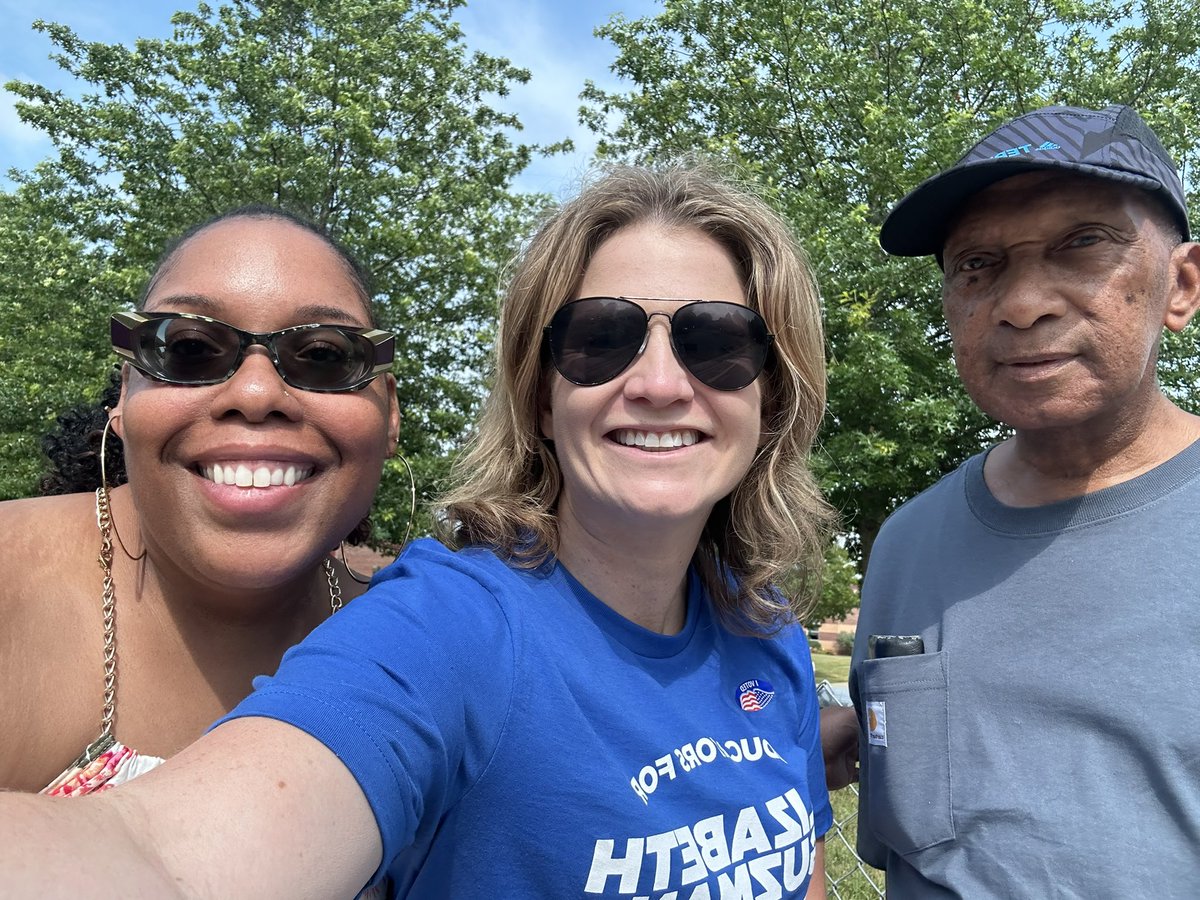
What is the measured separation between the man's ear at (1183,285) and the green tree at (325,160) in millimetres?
9305

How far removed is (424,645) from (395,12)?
1417 centimetres

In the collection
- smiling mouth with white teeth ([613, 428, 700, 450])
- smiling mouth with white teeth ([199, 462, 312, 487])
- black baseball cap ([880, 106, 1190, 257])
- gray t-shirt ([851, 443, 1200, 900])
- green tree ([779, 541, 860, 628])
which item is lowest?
green tree ([779, 541, 860, 628])

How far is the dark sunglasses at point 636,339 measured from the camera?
1671 mm

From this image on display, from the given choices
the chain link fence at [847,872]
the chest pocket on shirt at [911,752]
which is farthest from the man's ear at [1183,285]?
the chain link fence at [847,872]

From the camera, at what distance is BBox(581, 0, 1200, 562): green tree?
10.5 meters

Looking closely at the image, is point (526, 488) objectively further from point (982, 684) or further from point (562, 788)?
point (982, 684)

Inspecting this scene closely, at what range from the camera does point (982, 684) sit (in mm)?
1835

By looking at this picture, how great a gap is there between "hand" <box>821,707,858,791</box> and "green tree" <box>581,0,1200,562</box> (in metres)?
8.03

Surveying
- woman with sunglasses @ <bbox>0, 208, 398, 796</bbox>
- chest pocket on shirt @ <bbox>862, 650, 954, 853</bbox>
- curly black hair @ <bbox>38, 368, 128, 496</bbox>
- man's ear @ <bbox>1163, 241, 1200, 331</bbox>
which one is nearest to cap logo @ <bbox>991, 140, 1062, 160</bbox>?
man's ear @ <bbox>1163, 241, 1200, 331</bbox>

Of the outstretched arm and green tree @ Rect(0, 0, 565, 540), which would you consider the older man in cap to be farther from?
green tree @ Rect(0, 0, 565, 540)

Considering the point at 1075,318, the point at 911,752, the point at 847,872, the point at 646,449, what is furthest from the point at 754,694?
the point at 847,872

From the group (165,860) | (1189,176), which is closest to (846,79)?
(1189,176)

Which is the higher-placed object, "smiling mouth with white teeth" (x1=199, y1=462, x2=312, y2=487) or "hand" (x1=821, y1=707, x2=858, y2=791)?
"smiling mouth with white teeth" (x1=199, y1=462, x2=312, y2=487)

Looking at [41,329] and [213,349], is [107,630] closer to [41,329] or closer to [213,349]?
[213,349]
